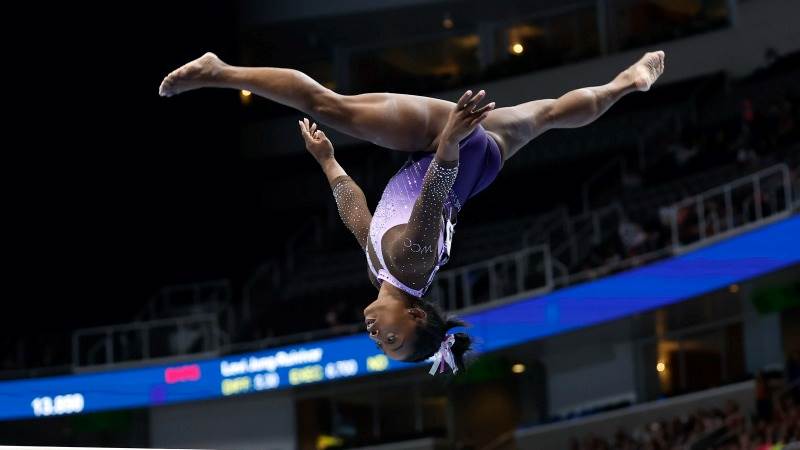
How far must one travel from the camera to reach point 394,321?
199 inches

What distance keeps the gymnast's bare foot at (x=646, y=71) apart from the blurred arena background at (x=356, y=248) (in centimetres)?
958

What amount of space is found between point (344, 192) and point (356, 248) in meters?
17.0

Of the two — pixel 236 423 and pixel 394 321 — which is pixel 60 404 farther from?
pixel 394 321

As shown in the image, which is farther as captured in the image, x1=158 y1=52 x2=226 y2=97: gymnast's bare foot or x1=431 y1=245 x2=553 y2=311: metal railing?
x1=431 y1=245 x2=553 y2=311: metal railing

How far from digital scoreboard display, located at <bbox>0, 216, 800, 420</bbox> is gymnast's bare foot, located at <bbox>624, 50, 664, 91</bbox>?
8.60 meters

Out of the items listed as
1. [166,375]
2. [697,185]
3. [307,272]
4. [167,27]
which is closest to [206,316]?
[166,375]

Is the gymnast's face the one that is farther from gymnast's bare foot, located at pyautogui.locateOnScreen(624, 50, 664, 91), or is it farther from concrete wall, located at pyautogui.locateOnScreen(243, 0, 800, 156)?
concrete wall, located at pyautogui.locateOnScreen(243, 0, 800, 156)

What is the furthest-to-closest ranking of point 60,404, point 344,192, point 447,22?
point 447,22 → point 60,404 → point 344,192

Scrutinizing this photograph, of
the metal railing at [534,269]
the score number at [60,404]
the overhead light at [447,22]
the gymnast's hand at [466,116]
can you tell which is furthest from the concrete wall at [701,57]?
the gymnast's hand at [466,116]

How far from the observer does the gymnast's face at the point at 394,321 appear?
16.6 ft

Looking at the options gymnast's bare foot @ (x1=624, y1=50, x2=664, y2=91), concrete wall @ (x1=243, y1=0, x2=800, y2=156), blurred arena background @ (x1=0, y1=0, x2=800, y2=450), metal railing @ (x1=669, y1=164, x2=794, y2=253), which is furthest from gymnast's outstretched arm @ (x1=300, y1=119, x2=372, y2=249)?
concrete wall @ (x1=243, y1=0, x2=800, y2=156)

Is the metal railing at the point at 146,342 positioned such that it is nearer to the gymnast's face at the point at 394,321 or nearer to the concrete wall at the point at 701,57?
the concrete wall at the point at 701,57

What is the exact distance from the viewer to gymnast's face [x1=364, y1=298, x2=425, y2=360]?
507cm

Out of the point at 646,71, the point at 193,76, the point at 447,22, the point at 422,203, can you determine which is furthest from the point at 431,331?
the point at 447,22
